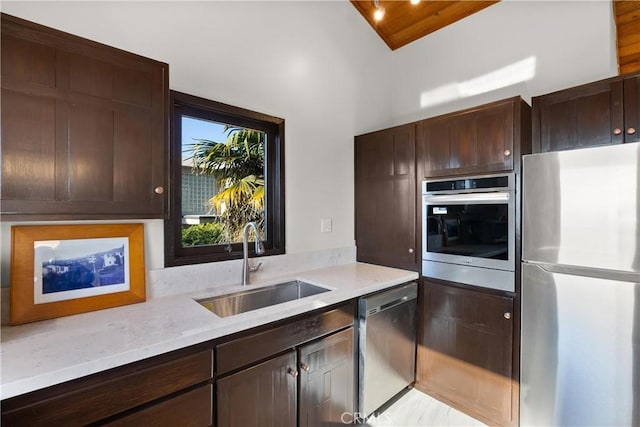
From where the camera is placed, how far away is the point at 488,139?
6.09 ft

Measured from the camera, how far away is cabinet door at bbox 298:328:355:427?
1495 mm

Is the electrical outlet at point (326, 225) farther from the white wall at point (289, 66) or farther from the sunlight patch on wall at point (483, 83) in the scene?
the sunlight patch on wall at point (483, 83)

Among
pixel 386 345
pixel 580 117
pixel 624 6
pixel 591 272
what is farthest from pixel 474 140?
pixel 386 345

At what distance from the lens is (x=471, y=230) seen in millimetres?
1948

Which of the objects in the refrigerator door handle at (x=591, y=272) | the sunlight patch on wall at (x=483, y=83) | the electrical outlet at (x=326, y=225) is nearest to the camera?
the refrigerator door handle at (x=591, y=272)

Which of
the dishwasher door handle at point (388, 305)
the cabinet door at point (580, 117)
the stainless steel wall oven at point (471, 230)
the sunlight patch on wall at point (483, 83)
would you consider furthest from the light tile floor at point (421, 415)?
the sunlight patch on wall at point (483, 83)

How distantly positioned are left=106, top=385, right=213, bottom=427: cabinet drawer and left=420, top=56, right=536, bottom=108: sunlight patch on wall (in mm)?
2806

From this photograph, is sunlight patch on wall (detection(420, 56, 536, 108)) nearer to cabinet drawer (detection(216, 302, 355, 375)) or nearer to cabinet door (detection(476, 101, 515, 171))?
cabinet door (detection(476, 101, 515, 171))

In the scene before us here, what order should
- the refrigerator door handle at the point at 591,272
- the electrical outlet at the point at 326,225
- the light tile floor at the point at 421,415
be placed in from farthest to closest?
the electrical outlet at the point at 326,225 < the light tile floor at the point at 421,415 < the refrigerator door handle at the point at 591,272

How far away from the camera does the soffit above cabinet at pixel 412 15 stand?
2445mm

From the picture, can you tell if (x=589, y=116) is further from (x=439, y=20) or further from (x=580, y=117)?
(x=439, y=20)

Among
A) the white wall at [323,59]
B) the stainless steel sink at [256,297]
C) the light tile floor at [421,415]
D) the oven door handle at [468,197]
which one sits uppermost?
the white wall at [323,59]

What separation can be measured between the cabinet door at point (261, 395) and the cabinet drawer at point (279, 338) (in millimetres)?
46

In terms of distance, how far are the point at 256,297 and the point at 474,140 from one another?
5.80ft
